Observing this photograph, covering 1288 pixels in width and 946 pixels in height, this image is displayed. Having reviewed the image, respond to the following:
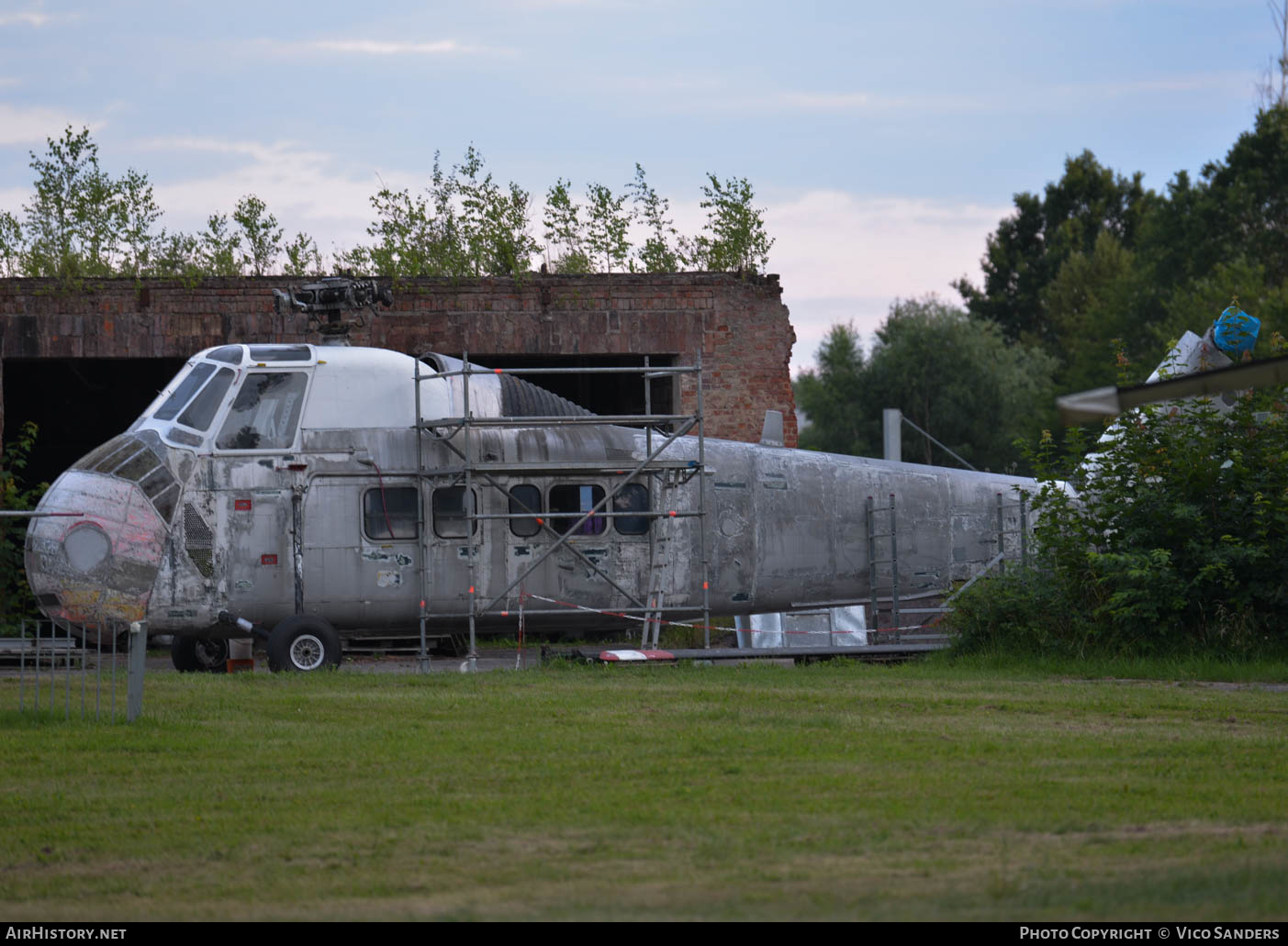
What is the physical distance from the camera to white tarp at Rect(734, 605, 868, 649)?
68.7 feet

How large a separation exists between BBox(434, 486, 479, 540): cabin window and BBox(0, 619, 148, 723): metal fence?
12.3 feet

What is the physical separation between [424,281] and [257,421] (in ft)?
25.5

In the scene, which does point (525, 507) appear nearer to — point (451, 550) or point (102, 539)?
point (451, 550)

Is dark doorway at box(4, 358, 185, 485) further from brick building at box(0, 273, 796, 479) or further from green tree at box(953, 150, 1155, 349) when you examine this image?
green tree at box(953, 150, 1155, 349)

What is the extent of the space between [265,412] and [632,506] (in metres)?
4.68

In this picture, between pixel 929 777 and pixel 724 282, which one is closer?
pixel 929 777

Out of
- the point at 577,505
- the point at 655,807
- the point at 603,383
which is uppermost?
the point at 603,383

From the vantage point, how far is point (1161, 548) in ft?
56.1

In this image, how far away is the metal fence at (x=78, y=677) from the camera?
11.8 m

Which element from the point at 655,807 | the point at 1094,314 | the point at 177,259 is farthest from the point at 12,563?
the point at 1094,314
